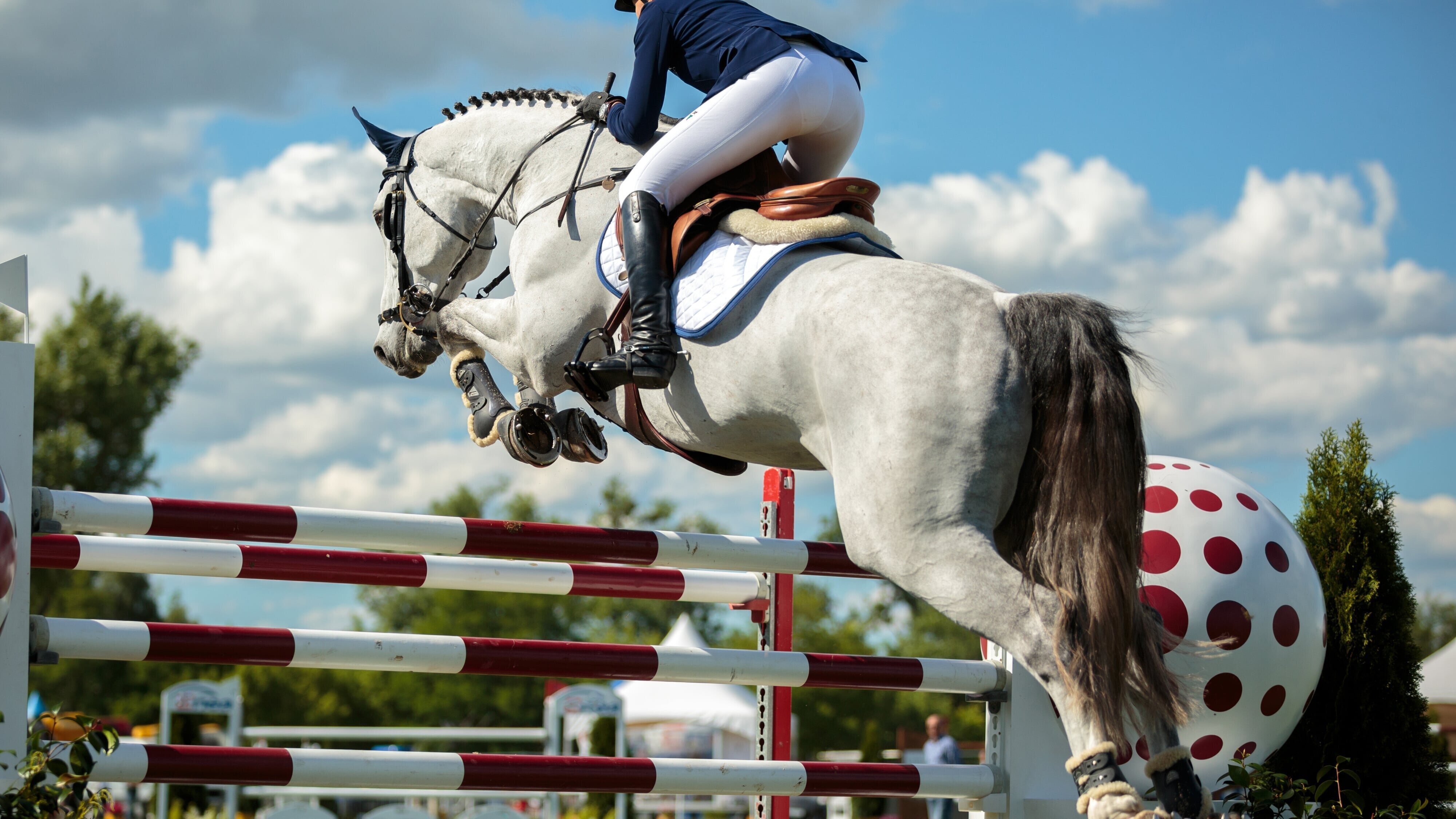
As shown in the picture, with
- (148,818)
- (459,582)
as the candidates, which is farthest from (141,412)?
(459,582)

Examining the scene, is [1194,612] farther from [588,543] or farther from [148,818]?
[148,818]

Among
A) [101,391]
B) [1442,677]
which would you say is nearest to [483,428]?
[1442,677]

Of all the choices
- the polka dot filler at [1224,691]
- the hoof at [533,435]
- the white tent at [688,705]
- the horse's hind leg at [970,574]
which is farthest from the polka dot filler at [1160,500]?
the white tent at [688,705]

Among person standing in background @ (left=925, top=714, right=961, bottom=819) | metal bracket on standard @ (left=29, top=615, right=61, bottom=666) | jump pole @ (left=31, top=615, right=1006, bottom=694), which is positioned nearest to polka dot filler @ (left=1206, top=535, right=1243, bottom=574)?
jump pole @ (left=31, top=615, right=1006, bottom=694)

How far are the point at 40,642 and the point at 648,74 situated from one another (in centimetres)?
222

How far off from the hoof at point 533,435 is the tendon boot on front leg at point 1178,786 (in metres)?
2.15

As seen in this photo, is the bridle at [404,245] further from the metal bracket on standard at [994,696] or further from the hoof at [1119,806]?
the hoof at [1119,806]

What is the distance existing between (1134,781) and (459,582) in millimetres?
2104

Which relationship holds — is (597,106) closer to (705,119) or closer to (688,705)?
(705,119)

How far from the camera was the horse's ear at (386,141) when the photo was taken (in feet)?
15.7

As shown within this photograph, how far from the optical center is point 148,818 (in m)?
17.8

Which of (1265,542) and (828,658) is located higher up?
(1265,542)

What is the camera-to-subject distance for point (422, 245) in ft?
15.3

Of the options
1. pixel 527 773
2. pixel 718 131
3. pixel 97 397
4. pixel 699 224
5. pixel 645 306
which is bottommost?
pixel 527 773
